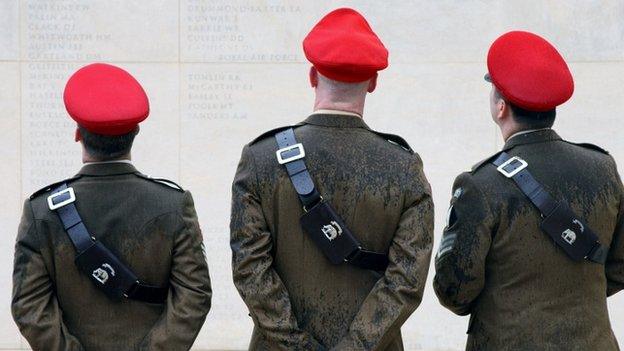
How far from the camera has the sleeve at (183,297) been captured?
418cm

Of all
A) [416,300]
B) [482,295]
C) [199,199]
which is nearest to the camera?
[416,300]

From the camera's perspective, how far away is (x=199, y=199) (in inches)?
306

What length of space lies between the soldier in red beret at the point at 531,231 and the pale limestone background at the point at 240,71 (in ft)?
11.1

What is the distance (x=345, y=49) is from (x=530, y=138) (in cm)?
75

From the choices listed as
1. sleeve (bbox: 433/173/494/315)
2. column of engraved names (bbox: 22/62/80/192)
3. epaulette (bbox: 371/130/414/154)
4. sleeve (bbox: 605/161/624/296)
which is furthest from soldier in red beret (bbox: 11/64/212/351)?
column of engraved names (bbox: 22/62/80/192)

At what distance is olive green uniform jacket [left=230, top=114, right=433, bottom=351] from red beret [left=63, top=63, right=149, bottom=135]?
42 cm

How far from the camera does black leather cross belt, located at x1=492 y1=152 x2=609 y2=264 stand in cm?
422

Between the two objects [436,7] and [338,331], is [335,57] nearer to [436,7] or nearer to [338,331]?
[338,331]

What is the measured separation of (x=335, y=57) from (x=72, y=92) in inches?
35.3

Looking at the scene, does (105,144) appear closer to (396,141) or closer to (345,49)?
(345,49)

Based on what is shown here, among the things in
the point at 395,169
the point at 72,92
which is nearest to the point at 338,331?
the point at 395,169

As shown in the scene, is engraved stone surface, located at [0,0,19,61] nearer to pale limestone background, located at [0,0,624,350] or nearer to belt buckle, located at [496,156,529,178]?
pale limestone background, located at [0,0,624,350]

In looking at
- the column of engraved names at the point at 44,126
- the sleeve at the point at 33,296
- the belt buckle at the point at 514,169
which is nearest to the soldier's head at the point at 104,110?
the sleeve at the point at 33,296

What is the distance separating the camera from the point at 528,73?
14.2 feet
